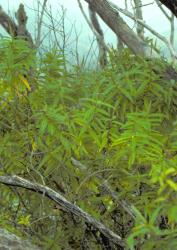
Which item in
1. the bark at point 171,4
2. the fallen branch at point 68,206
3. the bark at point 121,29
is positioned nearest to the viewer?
the fallen branch at point 68,206

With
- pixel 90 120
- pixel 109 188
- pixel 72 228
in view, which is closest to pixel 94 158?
pixel 109 188

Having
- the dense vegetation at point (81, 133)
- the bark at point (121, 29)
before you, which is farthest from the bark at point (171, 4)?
the bark at point (121, 29)

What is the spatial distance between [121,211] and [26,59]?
115 centimetres

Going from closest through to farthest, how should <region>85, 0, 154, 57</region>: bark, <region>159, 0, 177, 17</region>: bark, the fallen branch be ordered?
1. the fallen branch
2. <region>159, 0, 177, 17</region>: bark
3. <region>85, 0, 154, 57</region>: bark

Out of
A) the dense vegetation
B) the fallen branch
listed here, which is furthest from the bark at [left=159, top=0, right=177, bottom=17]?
the fallen branch

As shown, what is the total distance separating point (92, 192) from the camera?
316 centimetres

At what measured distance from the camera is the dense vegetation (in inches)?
108

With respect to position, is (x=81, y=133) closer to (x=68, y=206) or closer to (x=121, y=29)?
(x=68, y=206)

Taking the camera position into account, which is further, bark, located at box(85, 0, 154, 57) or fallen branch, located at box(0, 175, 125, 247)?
bark, located at box(85, 0, 154, 57)

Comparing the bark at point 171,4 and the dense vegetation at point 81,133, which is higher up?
the bark at point 171,4

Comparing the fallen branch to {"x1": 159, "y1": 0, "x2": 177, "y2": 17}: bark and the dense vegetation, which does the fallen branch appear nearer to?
the dense vegetation

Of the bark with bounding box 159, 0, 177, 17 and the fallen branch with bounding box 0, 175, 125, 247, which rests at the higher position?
the bark with bounding box 159, 0, 177, 17

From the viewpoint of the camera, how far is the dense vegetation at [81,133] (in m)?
2.74

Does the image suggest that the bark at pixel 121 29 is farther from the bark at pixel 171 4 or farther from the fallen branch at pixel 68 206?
the fallen branch at pixel 68 206
